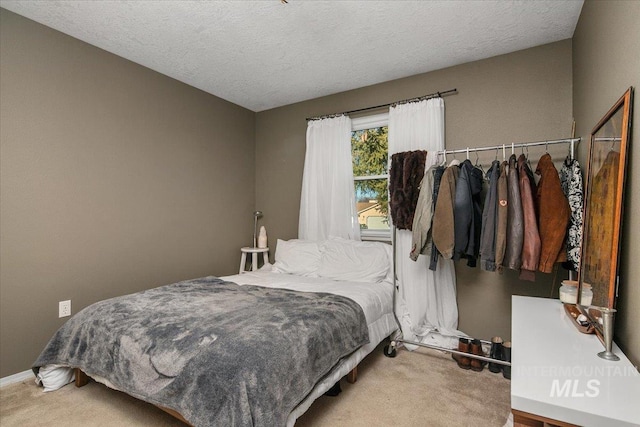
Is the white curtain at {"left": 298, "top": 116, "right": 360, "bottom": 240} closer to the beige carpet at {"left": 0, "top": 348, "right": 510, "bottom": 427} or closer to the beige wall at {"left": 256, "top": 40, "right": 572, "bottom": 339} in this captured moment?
the beige wall at {"left": 256, "top": 40, "right": 572, "bottom": 339}

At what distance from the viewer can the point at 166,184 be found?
3262 millimetres

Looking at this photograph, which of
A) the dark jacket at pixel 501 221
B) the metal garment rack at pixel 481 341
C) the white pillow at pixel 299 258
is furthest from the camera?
the white pillow at pixel 299 258

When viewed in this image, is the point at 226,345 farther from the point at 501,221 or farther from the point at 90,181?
the point at 90,181

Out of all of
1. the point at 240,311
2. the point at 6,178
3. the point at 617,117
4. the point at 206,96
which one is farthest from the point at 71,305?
the point at 617,117

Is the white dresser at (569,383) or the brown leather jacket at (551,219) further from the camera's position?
the brown leather jacket at (551,219)

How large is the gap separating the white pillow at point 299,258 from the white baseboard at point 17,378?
2.09 meters

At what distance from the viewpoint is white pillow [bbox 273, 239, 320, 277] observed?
10.9 feet

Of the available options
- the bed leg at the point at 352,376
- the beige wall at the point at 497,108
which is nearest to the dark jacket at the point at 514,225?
the beige wall at the point at 497,108

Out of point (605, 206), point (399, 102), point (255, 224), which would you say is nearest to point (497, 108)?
point (399, 102)

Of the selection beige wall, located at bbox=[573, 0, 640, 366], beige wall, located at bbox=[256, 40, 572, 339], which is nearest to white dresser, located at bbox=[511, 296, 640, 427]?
beige wall, located at bbox=[573, 0, 640, 366]

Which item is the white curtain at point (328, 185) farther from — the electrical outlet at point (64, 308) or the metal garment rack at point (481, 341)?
→ the electrical outlet at point (64, 308)

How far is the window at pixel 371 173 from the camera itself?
3486 millimetres

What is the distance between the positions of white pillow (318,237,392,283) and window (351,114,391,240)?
1.16ft

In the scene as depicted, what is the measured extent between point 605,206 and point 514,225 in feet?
2.54
